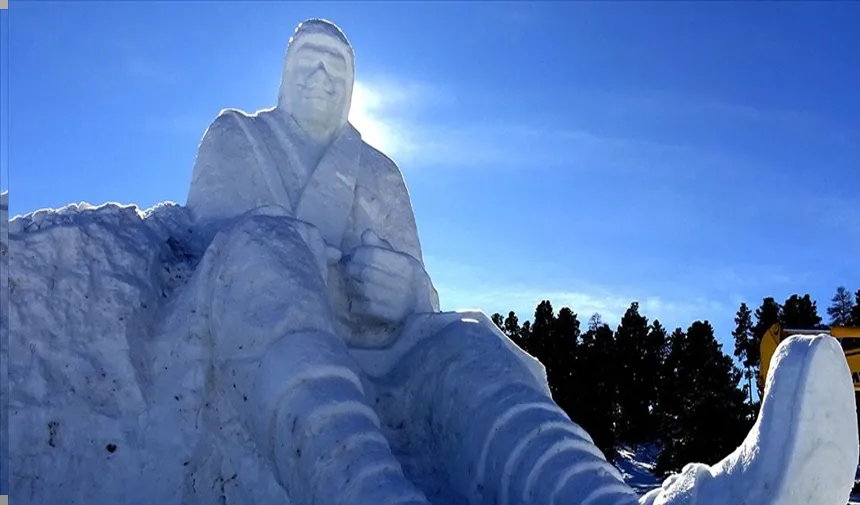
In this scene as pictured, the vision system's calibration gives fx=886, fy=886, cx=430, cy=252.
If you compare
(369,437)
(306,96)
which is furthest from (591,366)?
(369,437)

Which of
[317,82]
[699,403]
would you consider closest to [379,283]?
[317,82]

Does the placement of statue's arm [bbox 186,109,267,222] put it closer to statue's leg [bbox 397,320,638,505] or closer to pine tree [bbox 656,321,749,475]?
statue's leg [bbox 397,320,638,505]

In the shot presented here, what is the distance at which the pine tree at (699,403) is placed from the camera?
15148 millimetres

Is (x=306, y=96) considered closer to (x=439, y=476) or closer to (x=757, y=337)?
(x=439, y=476)

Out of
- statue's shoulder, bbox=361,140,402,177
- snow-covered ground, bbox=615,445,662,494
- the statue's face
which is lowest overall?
snow-covered ground, bbox=615,445,662,494

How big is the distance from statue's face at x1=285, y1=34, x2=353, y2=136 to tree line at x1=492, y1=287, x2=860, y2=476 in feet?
44.8

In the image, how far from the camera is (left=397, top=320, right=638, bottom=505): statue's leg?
3207 millimetres

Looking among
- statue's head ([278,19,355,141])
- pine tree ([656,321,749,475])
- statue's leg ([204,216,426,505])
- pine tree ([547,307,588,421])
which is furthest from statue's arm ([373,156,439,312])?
pine tree ([547,307,588,421])

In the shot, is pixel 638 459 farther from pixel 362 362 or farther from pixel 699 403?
pixel 362 362

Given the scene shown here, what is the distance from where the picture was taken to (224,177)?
15.8 feet

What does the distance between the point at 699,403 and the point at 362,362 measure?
13.1 meters

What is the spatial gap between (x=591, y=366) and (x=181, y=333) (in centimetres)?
1726

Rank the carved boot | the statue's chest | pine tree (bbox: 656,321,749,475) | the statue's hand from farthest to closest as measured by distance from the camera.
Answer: pine tree (bbox: 656,321,749,475) < the statue's chest < the statue's hand < the carved boot

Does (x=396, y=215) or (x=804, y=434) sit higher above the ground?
(x=396, y=215)
